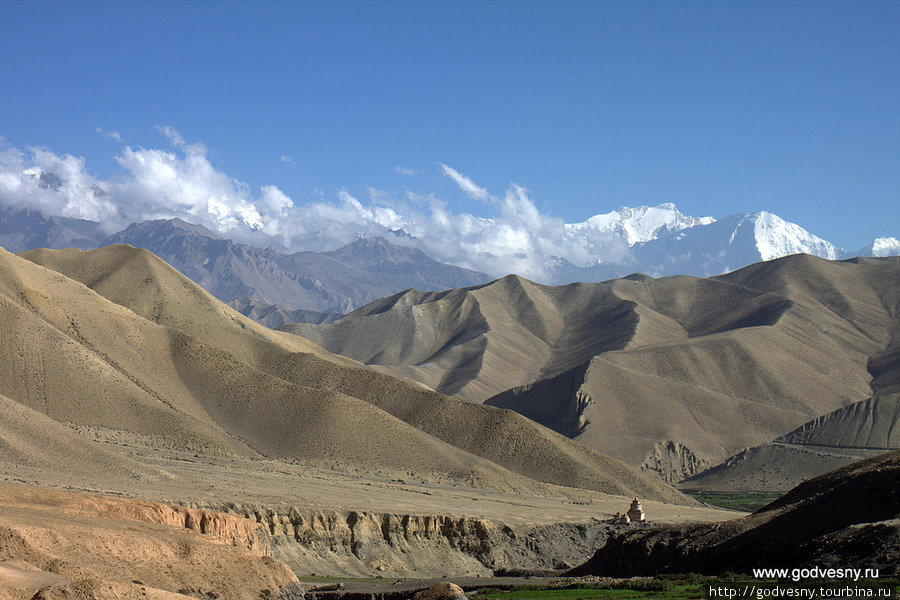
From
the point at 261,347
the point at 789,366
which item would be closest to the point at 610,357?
the point at 789,366

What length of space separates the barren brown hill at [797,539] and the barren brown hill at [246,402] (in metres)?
38.7

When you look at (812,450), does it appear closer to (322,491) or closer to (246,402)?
(246,402)

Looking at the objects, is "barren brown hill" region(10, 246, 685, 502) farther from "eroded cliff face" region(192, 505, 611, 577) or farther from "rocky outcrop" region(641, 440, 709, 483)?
"rocky outcrop" region(641, 440, 709, 483)

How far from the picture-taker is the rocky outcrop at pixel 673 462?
132 metres

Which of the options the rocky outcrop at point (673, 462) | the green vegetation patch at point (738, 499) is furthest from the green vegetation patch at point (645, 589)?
the rocky outcrop at point (673, 462)

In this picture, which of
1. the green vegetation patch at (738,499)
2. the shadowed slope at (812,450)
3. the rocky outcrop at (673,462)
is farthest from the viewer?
the rocky outcrop at (673,462)

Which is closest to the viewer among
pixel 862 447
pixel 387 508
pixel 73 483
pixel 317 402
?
pixel 73 483

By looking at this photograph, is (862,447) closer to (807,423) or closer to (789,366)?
(807,423)

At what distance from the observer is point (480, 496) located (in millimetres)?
77000

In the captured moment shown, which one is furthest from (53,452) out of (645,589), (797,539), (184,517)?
(797,539)

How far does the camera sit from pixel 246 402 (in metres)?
89.5

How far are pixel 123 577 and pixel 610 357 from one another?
15002cm

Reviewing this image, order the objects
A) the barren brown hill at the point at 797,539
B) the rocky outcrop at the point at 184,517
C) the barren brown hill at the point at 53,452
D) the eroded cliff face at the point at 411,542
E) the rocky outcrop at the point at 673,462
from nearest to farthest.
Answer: the barren brown hill at the point at 797,539
the rocky outcrop at the point at 184,517
the eroded cliff face at the point at 411,542
the barren brown hill at the point at 53,452
the rocky outcrop at the point at 673,462

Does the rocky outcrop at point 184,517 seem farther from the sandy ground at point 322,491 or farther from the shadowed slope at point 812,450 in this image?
the shadowed slope at point 812,450
